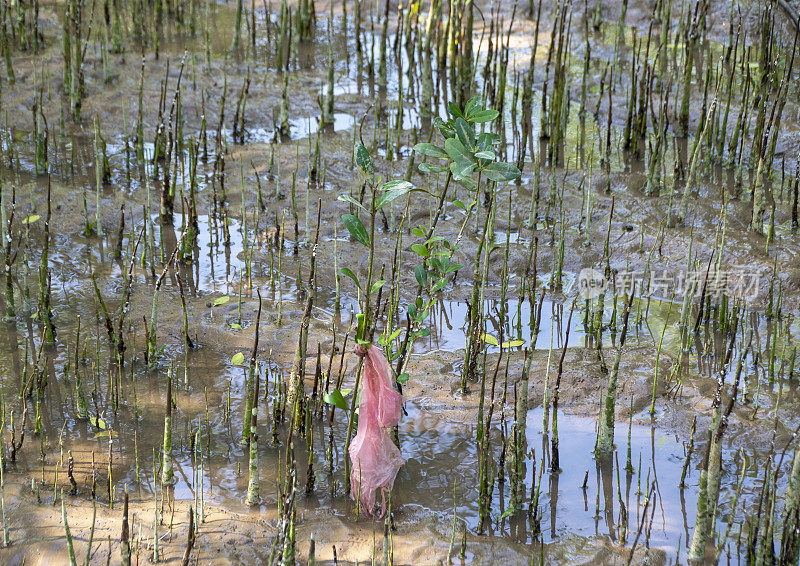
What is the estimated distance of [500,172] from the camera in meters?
2.69

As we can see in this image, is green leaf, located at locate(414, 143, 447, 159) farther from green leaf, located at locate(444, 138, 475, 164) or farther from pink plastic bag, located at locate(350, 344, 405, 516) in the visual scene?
pink plastic bag, located at locate(350, 344, 405, 516)

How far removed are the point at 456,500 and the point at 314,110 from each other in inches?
151

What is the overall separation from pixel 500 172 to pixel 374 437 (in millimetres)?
938

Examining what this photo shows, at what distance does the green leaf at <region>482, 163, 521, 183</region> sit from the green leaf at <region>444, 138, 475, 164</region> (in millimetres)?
66

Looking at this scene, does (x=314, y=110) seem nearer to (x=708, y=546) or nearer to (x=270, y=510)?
(x=270, y=510)

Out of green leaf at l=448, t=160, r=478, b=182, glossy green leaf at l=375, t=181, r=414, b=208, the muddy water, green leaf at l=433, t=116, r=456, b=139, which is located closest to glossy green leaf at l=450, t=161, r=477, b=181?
green leaf at l=448, t=160, r=478, b=182

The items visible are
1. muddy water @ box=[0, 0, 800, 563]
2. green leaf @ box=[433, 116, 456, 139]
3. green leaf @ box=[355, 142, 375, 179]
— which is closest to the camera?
green leaf @ box=[355, 142, 375, 179]

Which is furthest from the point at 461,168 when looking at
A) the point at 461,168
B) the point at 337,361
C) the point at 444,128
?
the point at 337,361

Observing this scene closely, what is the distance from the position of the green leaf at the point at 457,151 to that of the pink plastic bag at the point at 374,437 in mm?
675

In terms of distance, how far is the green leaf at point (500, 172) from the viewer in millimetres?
2672

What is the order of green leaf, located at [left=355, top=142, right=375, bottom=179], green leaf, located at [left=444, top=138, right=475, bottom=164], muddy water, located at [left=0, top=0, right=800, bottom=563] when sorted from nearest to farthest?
green leaf, located at [left=355, top=142, right=375, bottom=179] < muddy water, located at [left=0, top=0, right=800, bottom=563] < green leaf, located at [left=444, top=138, right=475, bottom=164]

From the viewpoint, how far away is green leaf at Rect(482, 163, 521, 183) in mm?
2672

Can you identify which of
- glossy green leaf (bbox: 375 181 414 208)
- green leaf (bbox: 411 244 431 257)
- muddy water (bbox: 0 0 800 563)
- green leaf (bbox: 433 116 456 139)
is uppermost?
green leaf (bbox: 433 116 456 139)

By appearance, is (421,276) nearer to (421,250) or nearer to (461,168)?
(421,250)
